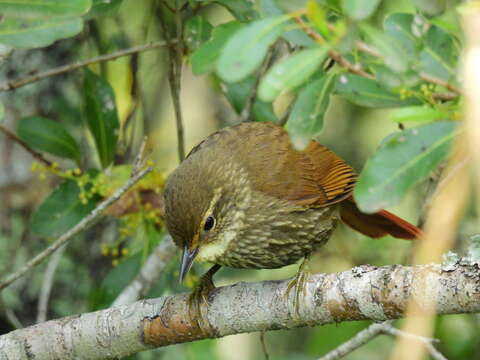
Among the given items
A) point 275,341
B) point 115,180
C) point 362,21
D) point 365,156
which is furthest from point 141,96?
point 362,21

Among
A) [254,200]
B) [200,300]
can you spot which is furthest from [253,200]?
[200,300]

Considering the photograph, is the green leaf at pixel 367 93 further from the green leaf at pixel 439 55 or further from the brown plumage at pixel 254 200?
the brown plumage at pixel 254 200

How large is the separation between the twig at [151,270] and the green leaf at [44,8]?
165 centimetres

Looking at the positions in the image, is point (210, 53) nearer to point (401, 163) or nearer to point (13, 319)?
point (401, 163)

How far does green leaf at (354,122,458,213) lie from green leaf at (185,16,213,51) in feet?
5.11

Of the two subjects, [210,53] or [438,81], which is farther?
[210,53]

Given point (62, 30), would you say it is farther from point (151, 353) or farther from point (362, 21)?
point (151, 353)

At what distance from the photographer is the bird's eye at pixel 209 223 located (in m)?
3.36

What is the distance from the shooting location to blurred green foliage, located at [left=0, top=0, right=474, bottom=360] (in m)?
2.34

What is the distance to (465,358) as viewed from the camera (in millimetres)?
4258

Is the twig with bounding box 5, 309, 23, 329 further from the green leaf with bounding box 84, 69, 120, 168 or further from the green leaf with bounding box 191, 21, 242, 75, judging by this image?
the green leaf with bounding box 191, 21, 242, 75

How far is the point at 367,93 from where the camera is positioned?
3045 mm

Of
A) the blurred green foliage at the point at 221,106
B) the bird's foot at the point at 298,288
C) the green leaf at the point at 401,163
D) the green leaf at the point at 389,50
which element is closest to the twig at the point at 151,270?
the blurred green foliage at the point at 221,106

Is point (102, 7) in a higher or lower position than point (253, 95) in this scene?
higher
